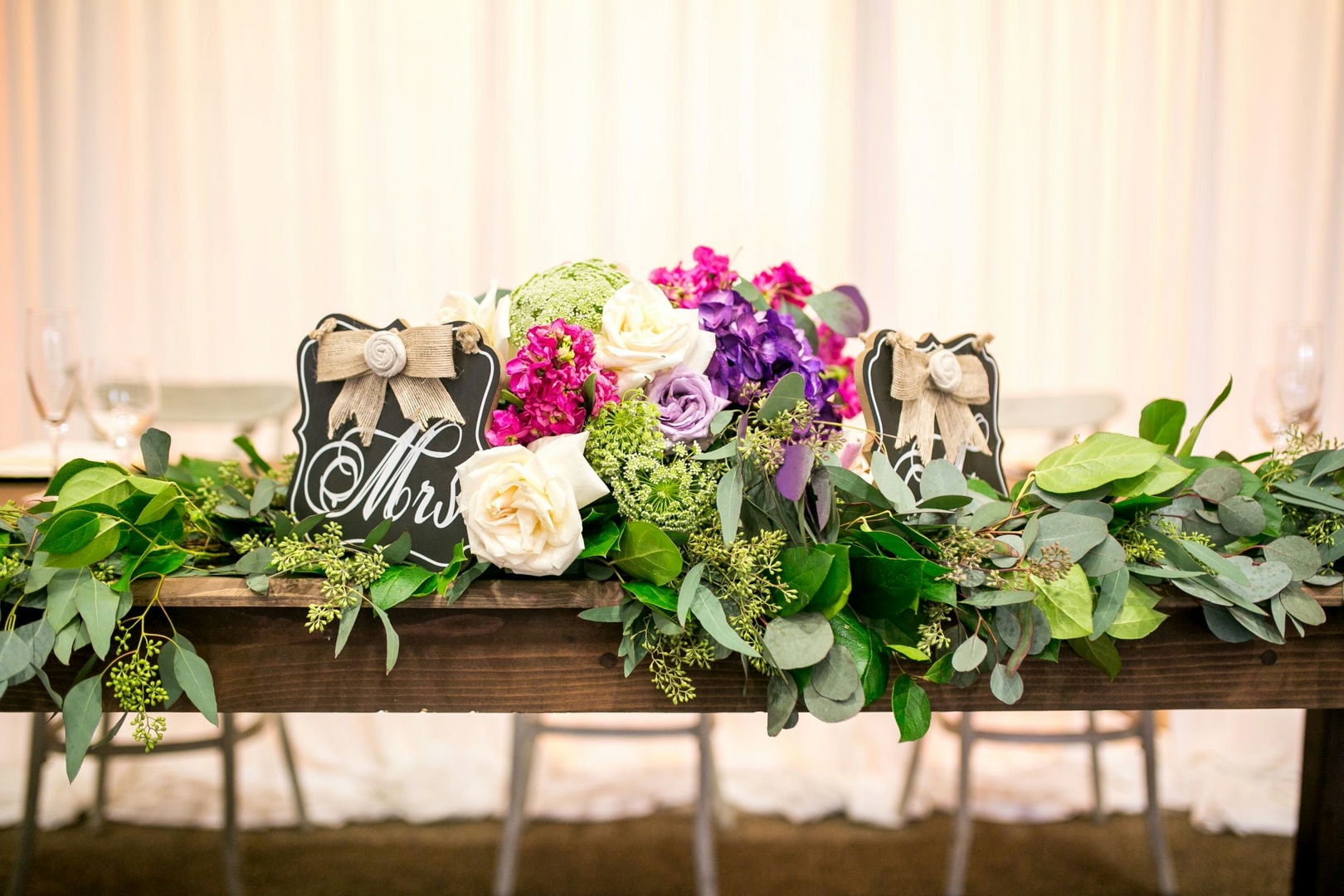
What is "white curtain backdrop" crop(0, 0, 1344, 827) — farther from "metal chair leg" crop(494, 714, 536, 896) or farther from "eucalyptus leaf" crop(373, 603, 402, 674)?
"eucalyptus leaf" crop(373, 603, 402, 674)

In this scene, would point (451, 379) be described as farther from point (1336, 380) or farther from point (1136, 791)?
point (1336, 380)

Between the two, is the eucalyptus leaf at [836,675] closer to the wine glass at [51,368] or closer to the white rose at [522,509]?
the white rose at [522,509]

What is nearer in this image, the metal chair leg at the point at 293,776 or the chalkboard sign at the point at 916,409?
the chalkboard sign at the point at 916,409

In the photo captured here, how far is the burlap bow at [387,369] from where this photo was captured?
755mm

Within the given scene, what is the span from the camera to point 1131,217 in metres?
2.39

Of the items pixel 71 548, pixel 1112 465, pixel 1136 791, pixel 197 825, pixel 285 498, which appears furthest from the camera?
pixel 1136 791

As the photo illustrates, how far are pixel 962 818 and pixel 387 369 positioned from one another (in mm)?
1396

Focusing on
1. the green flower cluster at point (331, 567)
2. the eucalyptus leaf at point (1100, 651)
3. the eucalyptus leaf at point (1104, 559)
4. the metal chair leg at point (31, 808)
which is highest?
the eucalyptus leaf at point (1104, 559)

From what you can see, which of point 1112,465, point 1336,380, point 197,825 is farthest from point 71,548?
point 1336,380

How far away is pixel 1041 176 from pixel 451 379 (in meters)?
2.11

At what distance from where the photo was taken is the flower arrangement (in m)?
0.65

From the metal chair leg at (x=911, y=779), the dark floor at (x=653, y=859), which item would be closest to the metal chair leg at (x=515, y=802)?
the dark floor at (x=653, y=859)

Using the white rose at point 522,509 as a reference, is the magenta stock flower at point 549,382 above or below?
above

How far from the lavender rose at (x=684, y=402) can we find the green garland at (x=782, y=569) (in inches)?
0.7
